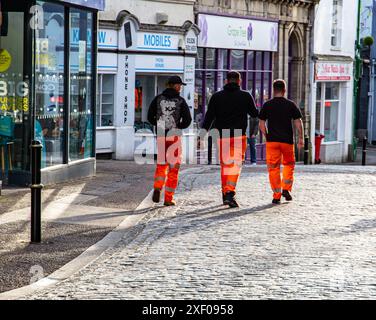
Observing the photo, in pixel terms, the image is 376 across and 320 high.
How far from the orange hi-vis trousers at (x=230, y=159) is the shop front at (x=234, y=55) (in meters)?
16.3

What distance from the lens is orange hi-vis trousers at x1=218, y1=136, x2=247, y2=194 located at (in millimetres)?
15406

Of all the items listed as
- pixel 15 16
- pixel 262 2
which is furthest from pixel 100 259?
pixel 262 2

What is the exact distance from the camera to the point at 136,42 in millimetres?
28547

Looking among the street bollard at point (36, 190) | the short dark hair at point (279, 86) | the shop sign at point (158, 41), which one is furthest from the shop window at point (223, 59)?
the street bollard at point (36, 190)

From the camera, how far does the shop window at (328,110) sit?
41.7 m

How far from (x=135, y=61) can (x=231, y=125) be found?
13.2 m

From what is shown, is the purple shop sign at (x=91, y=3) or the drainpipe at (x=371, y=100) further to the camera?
the drainpipe at (x=371, y=100)

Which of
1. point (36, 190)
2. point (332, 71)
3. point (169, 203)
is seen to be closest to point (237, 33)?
point (332, 71)

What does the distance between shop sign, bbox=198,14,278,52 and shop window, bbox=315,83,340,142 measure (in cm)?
546

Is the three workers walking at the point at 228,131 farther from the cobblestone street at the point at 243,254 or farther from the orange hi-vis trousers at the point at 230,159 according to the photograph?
the cobblestone street at the point at 243,254

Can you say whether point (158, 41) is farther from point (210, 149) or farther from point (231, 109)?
point (231, 109)

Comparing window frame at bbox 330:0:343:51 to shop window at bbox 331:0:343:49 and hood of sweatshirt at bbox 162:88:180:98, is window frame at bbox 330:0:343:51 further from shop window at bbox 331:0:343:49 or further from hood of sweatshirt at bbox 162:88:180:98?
hood of sweatshirt at bbox 162:88:180:98

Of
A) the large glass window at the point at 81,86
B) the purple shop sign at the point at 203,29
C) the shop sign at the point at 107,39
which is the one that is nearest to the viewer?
the large glass window at the point at 81,86

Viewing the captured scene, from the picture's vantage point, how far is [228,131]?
1567 centimetres
